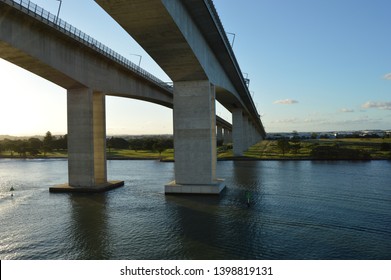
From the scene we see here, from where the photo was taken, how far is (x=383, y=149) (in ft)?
244

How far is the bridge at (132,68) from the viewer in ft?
64.6

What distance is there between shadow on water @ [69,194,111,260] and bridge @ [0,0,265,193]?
5.54 metres

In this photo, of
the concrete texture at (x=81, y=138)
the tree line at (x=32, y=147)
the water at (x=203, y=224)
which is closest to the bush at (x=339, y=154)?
the water at (x=203, y=224)

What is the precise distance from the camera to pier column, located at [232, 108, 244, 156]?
70.4 meters

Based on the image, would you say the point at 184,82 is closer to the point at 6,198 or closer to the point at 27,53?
the point at 27,53

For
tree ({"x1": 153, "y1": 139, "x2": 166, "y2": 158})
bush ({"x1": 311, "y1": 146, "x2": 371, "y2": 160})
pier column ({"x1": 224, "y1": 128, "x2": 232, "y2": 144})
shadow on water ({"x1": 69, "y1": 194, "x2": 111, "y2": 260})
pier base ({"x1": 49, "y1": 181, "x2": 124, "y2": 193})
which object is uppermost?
pier column ({"x1": 224, "y1": 128, "x2": 232, "y2": 144})

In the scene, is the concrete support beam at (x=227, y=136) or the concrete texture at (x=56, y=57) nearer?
the concrete texture at (x=56, y=57)

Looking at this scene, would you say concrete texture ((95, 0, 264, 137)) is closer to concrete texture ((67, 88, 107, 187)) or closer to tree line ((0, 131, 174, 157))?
concrete texture ((67, 88, 107, 187))

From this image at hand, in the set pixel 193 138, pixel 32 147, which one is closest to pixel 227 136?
pixel 32 147

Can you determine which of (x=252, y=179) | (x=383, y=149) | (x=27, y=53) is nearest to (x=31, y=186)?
(x=27, y=53)

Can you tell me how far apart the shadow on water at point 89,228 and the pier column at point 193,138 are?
7444 mm

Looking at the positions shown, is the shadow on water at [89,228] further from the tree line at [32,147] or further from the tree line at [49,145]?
the tree line at [32,147]

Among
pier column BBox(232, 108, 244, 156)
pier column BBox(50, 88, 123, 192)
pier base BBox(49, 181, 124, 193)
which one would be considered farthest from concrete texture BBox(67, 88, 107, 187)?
pier column BBox(232, 108, 244, 156)

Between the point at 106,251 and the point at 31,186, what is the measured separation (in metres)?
27.2
